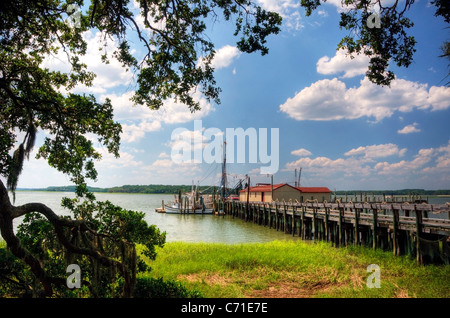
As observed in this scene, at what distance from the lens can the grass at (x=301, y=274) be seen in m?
9.85

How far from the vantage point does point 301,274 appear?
1214 cm

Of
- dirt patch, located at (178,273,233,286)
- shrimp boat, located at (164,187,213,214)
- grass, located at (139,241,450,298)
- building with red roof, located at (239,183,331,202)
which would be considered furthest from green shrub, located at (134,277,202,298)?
shrimp boat, located at (164,187,213,214)

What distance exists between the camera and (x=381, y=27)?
7.39 m

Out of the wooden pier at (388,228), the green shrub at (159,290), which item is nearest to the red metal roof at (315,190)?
the wooden pier at (388,228)

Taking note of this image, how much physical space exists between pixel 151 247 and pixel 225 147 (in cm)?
7271

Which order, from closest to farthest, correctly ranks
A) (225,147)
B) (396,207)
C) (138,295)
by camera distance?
(138,295), (396,207), (225,147)

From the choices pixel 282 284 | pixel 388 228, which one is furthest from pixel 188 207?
pixel 282 284

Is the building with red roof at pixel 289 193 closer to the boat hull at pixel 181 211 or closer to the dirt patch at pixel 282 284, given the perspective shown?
the boat hull at pixel 181 211

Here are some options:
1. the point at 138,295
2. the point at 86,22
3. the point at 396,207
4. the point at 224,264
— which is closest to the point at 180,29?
the point at 86,22

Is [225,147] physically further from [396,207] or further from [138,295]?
[138,295]

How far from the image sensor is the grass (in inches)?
388

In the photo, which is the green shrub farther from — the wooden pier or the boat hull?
the boat hull

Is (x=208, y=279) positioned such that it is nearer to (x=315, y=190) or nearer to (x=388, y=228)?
(x=388, y=228)
